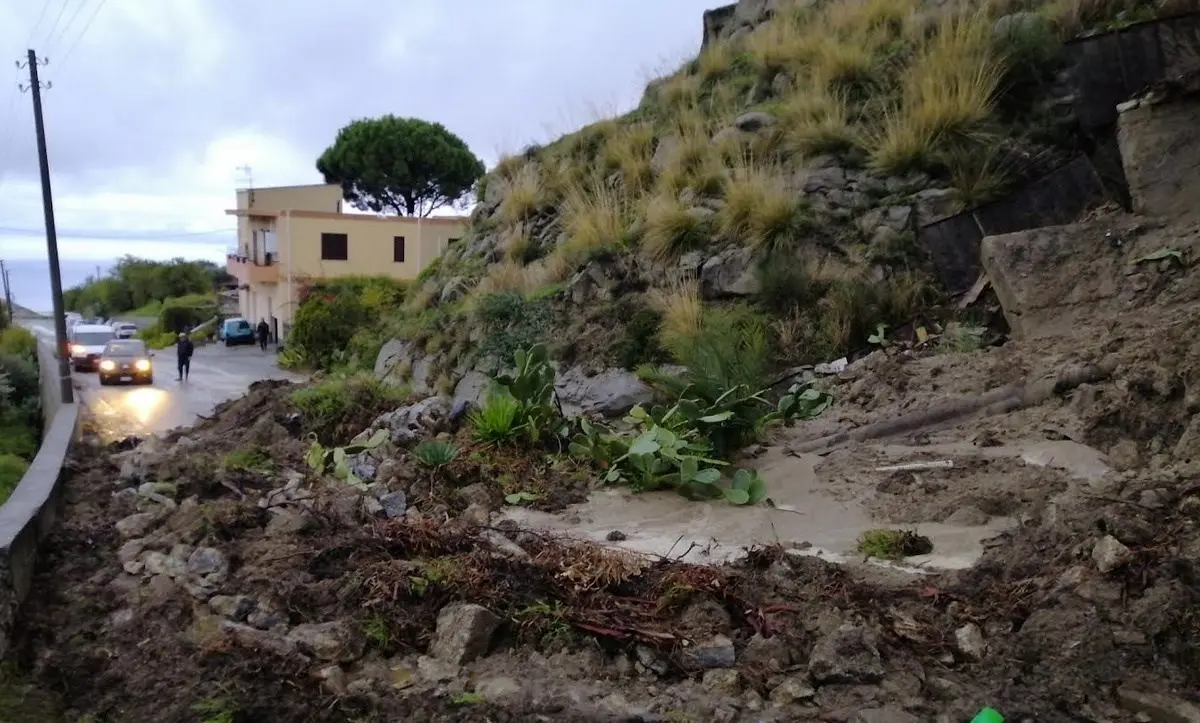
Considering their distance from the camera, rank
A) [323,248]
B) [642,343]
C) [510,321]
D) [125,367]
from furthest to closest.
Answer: [323,248] → [125,367] → [510,321] → [642,343]

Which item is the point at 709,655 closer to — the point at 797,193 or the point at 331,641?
the point at 331,641

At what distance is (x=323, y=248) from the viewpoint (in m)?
34.4

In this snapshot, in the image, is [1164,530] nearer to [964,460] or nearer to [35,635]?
[964,460]

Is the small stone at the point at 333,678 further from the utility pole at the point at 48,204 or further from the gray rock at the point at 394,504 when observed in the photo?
the utility pole at the point at 48,204

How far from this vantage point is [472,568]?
505 cm

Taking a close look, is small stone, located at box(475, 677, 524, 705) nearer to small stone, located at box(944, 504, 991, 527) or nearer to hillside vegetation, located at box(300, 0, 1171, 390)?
small stone, located at box(944, 504, 991, 527)

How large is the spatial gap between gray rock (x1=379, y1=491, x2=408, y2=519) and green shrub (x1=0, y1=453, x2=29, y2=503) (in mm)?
4893

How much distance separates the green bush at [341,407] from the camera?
10.3 m

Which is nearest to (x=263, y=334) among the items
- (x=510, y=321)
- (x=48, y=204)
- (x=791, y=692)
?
(x=48, y=204)

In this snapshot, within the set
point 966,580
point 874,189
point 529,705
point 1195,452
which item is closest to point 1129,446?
point 1195,452

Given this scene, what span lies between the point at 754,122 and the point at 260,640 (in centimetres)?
1060

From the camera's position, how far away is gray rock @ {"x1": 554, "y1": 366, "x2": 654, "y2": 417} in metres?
9.62

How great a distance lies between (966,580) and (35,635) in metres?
4.87

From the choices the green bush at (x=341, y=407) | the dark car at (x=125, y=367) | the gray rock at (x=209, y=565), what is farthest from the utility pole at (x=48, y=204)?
the gray rock at (x=209, y=565)
